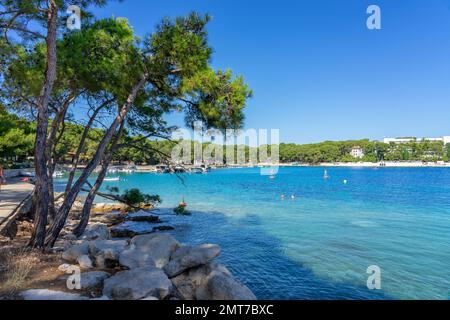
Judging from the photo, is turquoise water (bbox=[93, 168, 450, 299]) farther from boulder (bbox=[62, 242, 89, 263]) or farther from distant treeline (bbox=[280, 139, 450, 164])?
distant treeline (bbox=[280, 139, 450, 164])

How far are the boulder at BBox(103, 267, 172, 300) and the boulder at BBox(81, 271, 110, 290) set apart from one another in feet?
0.81

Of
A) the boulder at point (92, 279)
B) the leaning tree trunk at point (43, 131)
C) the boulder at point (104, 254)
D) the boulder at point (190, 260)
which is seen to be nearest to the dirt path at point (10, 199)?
the leaning tree trunk at point (43, 131)

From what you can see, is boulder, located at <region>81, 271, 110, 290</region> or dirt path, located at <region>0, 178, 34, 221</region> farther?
dirt path, located at <region>0, 178, 34, 221</region>

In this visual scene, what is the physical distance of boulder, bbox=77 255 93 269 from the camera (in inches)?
237

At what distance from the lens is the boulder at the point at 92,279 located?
493 cm

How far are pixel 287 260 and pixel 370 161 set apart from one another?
136 metres

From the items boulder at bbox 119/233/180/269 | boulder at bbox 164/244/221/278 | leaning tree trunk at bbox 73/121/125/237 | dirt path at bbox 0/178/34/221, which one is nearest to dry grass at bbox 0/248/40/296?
boulder at bbox 119/233/180/269

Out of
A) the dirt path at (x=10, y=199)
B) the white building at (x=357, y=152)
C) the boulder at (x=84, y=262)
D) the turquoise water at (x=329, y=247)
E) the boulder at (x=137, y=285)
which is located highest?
the white building at (x=357, y=152)

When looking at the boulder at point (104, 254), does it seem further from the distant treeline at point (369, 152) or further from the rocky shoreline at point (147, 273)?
the distant treeline at point (369, 152)

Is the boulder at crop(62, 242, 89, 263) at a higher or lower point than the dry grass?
lower

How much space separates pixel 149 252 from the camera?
21.4 ft

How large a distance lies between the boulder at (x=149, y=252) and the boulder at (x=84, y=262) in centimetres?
65

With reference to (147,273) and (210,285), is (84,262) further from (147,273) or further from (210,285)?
(210,285)

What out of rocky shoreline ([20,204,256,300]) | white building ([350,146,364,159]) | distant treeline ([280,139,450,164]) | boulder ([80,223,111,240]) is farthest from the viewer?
white building ([350,146,364,159])
